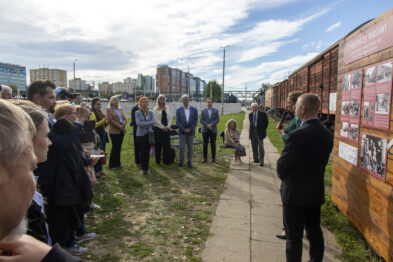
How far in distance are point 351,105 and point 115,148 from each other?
5442mm

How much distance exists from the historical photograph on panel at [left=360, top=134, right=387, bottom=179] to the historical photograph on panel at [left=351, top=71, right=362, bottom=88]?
0.66 meters

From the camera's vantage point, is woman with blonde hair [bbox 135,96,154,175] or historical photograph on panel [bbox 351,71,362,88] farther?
woman with blonde hair [bbox 135,96,154,175]

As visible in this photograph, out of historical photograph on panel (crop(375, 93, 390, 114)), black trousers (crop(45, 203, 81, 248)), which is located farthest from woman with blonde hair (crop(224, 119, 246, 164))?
black trousers (crop(45, 203, 81, 248))

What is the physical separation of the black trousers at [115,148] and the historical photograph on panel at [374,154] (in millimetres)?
5395

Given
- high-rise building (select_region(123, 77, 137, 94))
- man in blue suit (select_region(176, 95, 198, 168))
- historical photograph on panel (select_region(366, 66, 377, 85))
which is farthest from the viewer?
high-rise building (select_region(123, 77, 137, 94))

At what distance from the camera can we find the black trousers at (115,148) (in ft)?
22.1

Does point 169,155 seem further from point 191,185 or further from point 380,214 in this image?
point 380,214

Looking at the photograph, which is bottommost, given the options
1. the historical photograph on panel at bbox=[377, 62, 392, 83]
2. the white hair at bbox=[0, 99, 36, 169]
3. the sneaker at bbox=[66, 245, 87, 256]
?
the sneaker at bbox=[66, 245, 87, 256]

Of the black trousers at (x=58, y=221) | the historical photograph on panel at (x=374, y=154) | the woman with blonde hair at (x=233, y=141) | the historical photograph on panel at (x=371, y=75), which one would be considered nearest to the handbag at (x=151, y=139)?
the woman with blonde hair at (x=233, y=141)

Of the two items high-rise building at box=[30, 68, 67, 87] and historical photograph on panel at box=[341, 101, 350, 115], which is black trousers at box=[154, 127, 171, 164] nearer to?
historical photograph on panel at box=[341, 101, 350, 115]

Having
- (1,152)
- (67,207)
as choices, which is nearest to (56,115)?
(67,207)

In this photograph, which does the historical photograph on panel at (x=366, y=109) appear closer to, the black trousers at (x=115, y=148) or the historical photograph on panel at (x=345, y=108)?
the historical photograph on panel at (x=345, y=108)

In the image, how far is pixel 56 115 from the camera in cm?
327

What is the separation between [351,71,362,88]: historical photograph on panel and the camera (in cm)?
323
